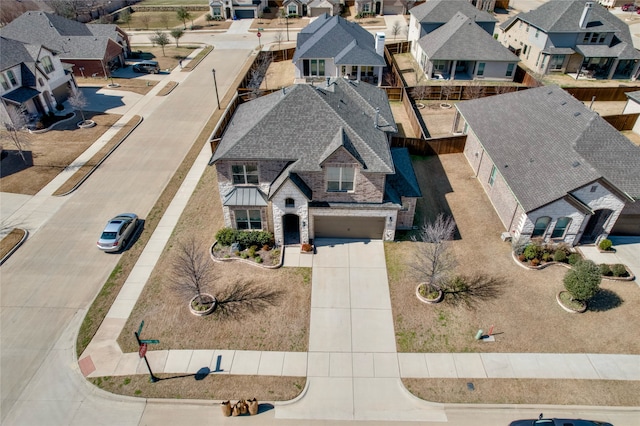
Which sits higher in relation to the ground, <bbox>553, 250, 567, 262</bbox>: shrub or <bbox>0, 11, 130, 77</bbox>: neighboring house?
<bbox>0, 11, 130, 77</bbox>: neighboring house

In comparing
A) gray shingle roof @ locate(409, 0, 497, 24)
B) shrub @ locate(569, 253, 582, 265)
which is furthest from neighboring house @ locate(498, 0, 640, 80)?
shrub @ locate(569, 253, 582, 265)

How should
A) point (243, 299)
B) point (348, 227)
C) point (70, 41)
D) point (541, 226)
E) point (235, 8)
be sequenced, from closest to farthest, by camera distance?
point (243, 299) < point (541, 226) < point (348, 227) < point (70, 41) < point (235, 8)

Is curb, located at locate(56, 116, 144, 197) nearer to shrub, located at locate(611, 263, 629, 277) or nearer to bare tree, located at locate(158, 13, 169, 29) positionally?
shrub, located at locate(611, 263, 629, 277)

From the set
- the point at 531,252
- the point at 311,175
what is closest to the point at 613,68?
the point at 531,252

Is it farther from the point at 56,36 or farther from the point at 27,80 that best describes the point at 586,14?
the point at 56,36

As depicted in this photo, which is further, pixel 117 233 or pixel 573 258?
pixel 117 233

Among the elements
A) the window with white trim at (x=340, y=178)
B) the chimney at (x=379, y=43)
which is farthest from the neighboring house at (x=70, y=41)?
the window with white trim at (x=340, y=178)

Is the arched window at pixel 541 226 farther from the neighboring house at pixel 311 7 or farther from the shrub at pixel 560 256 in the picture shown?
the neighboring house at pixel 311 7
